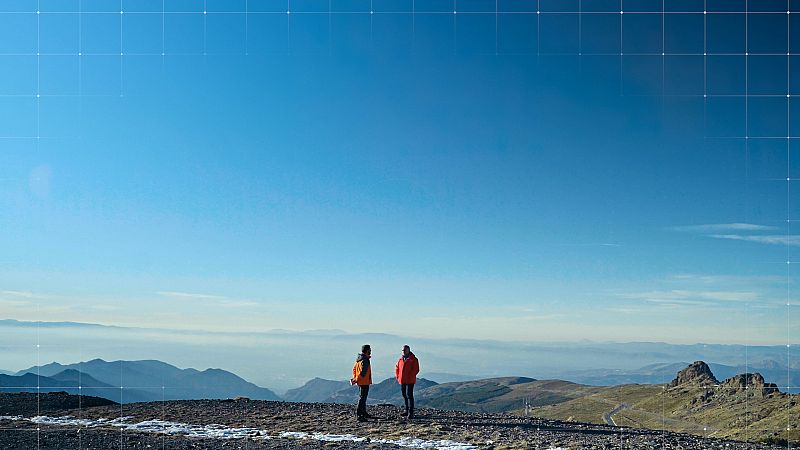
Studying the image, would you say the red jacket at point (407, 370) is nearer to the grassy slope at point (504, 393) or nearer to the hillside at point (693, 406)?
the hillside at point (693, 406)

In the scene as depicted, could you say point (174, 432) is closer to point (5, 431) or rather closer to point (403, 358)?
point (5, 431)

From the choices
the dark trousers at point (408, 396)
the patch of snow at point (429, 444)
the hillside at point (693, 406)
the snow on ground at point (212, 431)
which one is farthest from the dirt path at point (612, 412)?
the snow on ground at point (212, 431)

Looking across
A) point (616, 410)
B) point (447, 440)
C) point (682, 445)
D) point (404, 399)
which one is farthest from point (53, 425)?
point (616, 410)

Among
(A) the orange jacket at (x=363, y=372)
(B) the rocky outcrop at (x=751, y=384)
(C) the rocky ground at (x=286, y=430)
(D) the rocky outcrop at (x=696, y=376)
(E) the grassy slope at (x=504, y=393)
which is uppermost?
(A) the orange jacket at (x=363, y=372)

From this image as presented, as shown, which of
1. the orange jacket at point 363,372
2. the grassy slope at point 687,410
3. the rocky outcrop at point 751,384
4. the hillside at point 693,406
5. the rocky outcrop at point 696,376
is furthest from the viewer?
the rocky outcrop at point 696,376

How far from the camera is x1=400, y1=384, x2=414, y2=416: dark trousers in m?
23.7

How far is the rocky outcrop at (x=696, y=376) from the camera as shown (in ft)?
281

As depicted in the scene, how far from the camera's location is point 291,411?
84.1 feet

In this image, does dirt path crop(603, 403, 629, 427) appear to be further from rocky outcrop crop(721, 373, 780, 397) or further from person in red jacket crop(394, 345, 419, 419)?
person in red jacket crop(394, 345, 419, 419)

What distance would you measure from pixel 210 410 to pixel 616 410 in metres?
54.7

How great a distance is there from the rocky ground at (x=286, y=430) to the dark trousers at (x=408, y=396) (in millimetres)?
495

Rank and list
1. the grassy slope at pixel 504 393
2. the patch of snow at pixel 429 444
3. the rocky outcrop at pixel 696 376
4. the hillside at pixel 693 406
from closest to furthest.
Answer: the patch of snow at pixel 429 444 → the hillside at pixel 693 406 → the rocky outcrop at pixel 696 376 → the grassy slope at pixel 504 393

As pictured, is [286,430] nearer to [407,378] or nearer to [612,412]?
[407,378]

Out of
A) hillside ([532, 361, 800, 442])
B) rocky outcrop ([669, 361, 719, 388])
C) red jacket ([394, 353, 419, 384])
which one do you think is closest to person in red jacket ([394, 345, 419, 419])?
red jacket ([394, 353, 419, 384])
